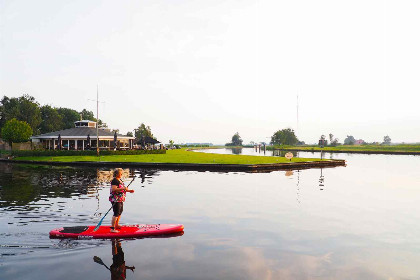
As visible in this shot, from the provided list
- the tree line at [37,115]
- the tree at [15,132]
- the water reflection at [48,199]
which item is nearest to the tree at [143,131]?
the tree line at [37,115]

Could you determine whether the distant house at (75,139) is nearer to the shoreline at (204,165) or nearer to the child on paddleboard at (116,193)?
the shoreline at (204,165)

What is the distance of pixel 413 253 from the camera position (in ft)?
34.3

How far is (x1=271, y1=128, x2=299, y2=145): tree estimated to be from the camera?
572ft

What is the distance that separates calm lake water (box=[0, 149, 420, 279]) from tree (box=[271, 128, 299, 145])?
153m

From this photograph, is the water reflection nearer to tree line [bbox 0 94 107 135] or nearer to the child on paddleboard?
the child on paddleboard

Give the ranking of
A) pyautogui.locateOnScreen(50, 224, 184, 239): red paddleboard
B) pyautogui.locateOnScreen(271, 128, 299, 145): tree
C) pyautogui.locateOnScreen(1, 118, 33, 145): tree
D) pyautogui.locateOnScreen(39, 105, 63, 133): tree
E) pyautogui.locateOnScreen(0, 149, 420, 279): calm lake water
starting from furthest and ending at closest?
pyautogui.locateOnScreen(271, 128, 299, 145): tree
pyautogui.locateOnScreen(39, 105, 63, 133): tree
pyautogui.locateOnScreen(1, 118, 33, 145): tree
pyautogui.locateOnScreen(50, 224, 184, 239): red paddleboard
pyautogui.locateOnScreen(0, 149, 420, 279): calm lake water

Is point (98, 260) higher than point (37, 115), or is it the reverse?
point (37, 115)

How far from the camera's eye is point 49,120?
3959 inches

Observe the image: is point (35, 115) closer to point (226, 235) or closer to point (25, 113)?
point (25, 113)

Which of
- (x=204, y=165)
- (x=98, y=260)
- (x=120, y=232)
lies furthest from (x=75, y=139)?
(x=98, y=260)

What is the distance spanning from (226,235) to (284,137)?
167065mm

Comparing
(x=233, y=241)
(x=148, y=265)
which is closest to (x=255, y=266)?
(x=233, y=241)

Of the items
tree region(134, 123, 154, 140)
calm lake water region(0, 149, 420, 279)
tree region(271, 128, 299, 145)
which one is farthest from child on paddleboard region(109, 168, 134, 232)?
tree region(271, 128, 299, 145)

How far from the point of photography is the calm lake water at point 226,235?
8742mm
